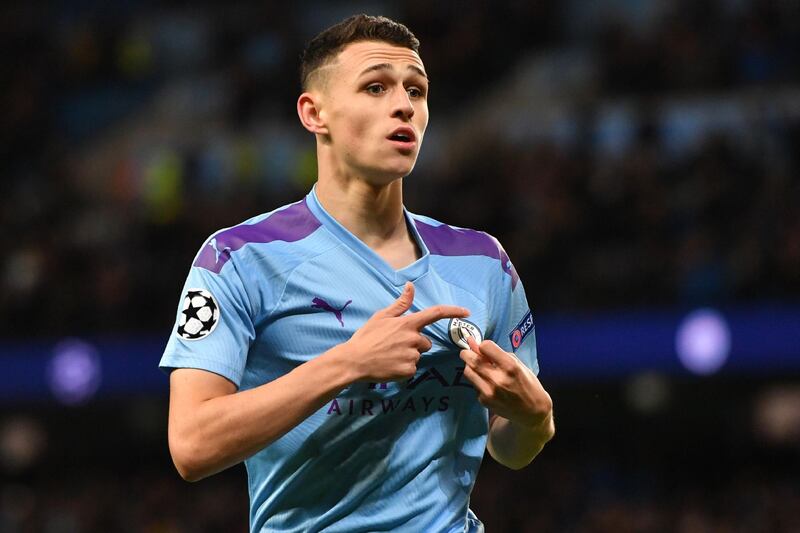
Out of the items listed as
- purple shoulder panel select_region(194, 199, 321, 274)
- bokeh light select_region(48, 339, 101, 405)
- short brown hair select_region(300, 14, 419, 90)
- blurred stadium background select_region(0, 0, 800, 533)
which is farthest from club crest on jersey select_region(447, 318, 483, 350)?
bokeh light select_region(48, 339, 101, 405)

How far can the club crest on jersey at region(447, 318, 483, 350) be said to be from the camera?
12.6ft

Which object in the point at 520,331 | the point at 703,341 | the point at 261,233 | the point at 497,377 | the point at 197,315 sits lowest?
the point at 703,341

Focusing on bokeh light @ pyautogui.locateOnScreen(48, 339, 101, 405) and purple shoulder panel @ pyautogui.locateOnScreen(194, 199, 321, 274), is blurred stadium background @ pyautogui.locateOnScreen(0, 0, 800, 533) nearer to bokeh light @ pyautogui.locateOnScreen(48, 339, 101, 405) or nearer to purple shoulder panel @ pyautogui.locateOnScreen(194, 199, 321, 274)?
bokeh light @ pyautogui.locateOnScreen(48, 339, 101, 405)

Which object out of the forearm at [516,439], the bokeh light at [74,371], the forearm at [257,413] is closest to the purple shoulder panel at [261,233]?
the forearm at [257,413]

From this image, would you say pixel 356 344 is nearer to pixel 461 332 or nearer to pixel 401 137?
pixel 461 332

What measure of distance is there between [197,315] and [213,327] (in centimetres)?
7

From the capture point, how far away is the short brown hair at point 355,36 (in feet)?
13.8

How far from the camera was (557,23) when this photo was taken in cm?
1555

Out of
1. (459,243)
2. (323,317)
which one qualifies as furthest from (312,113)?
(323,317)

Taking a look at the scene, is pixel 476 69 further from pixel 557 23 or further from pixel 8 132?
pixel 8 132

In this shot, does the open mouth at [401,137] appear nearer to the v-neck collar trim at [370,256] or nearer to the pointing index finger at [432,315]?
the v-neck collar trim at [370,256]

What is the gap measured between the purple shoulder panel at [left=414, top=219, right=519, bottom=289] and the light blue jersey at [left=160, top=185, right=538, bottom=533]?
193mm

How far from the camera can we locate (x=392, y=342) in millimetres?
3580

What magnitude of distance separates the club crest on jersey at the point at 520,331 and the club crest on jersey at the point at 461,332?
340 millimetres
